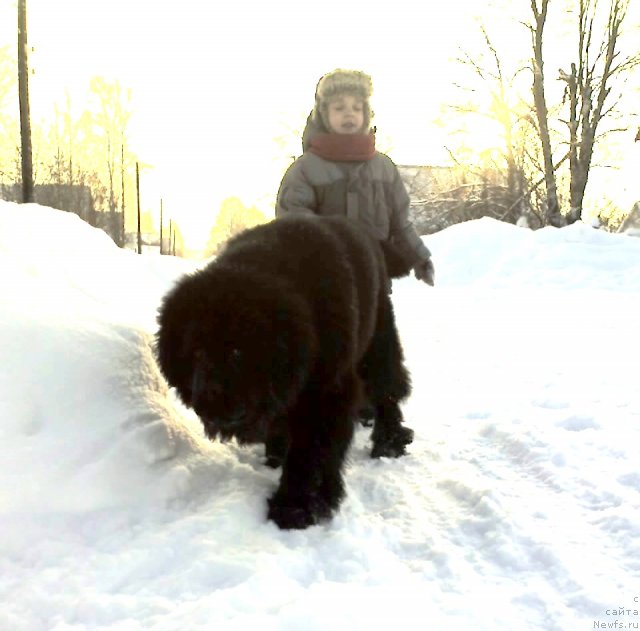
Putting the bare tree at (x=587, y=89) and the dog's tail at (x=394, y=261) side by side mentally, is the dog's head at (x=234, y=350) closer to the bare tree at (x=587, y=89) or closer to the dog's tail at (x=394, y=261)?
→ the dog's tail at (x=394, y=261)

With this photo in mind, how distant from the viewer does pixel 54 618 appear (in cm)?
165

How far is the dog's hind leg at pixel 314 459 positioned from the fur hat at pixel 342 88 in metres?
2.21

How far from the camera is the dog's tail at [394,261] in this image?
365 centimetres

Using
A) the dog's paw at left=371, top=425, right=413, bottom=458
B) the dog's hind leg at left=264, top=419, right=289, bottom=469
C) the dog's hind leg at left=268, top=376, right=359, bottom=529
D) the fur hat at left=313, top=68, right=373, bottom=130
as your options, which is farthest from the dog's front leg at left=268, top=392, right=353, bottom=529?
the fur hat at left=313, top=68, right=373, bottom=130

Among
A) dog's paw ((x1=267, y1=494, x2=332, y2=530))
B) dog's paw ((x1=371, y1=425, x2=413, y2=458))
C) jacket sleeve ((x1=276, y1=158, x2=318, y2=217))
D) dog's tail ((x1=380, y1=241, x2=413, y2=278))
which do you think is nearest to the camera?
dog's paw ((x1=267, y1=494, x2=332, y2=530))

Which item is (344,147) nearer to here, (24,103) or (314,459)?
(314,459)

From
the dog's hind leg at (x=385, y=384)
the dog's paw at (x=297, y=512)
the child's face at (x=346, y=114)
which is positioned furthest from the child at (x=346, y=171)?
the dog's paw at (x=297, y=512)

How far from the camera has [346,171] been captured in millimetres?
3840

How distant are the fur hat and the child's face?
0.13 ft

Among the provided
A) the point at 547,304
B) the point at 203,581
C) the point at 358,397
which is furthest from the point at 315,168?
the point at 547,304

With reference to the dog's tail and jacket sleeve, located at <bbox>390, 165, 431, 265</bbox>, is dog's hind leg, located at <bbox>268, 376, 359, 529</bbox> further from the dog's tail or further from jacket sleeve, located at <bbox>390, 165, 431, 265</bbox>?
jacket sleeve, located at <bbox>390, 165, 431, 265</bbox>

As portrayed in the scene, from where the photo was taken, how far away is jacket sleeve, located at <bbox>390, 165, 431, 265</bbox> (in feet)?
13.1

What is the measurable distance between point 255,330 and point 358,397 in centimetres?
70

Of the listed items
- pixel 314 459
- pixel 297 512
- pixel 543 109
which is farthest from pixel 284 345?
pixel 543 109
